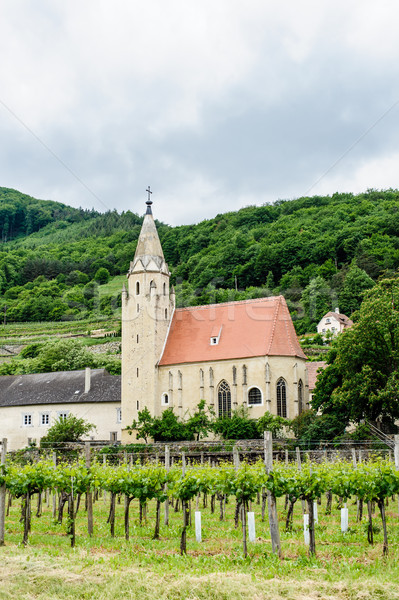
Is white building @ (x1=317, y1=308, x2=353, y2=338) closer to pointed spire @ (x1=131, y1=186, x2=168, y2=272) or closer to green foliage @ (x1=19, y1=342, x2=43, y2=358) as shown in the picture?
pointed spire @ (x1=131, y1=186, x2=168, y2=272)

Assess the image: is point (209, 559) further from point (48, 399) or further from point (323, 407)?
point (48, 399)

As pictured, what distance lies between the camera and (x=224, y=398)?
2181 inches

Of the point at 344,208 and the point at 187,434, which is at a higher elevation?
the point at 344,208

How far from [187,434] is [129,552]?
1408 inches

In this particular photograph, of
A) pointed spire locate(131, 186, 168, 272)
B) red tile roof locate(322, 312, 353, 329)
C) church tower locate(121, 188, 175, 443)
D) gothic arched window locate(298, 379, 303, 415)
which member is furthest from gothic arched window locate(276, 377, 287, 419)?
red tile roof locate(322, 312, 353, 329)

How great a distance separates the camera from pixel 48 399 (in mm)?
64188

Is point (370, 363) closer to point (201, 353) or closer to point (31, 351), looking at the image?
point (201, 353)

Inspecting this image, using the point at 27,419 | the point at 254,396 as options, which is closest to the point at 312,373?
the point at 254,396

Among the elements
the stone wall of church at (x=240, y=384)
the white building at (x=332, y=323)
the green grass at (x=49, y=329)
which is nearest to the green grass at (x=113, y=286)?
the green grass at (x=49, y=329)

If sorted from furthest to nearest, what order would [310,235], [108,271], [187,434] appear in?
[108,271]
[310,235]
[187,434]

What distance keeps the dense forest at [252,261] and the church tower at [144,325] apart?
49.9 m

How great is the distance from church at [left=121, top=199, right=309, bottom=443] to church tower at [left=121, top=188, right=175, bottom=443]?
92mm

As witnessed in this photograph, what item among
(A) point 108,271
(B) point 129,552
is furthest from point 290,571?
(A) point 108,271

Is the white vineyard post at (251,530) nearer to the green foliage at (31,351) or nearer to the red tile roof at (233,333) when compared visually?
the red tile roof at (233,333)
